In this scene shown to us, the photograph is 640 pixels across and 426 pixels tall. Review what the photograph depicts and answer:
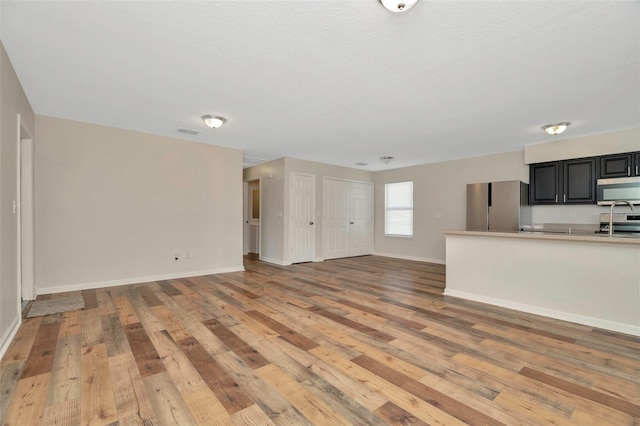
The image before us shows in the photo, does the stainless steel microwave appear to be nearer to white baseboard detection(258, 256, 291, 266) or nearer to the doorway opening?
white baseboard detection(258, 256, 291, 266)

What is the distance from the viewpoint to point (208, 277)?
209 inches

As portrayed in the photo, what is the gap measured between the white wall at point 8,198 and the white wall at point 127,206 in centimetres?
134

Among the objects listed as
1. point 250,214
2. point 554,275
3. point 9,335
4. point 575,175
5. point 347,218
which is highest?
point 575,175

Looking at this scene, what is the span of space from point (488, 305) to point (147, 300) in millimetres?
4508

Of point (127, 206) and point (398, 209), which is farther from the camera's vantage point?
point (398, 209)

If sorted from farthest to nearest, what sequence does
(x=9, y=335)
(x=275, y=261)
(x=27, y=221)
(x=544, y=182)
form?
(x=275, y=261), (x=544, y=182), (x=27, y=221), (x=9, y=335)

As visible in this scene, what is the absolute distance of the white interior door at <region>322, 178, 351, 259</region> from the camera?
25.2 feet

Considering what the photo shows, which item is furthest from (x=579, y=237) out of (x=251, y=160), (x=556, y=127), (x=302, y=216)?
(x=251, y=160)

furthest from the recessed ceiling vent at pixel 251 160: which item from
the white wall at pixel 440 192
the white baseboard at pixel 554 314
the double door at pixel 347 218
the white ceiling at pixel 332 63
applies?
the white baseboard at pixel 554 314

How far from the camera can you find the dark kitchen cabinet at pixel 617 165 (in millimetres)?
4461

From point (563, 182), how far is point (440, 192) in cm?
246

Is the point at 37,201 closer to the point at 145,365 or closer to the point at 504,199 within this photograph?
the point at 145,365

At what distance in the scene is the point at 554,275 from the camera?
135 inches

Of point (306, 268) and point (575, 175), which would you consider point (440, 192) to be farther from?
point (306, 268)
